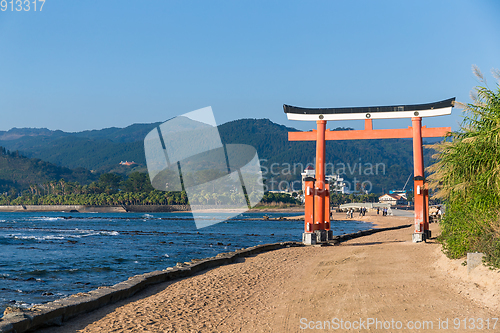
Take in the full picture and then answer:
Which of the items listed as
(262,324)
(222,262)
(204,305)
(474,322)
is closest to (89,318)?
(204,305)

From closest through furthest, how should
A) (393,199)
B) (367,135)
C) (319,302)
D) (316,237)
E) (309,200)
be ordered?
(319,302), (309,200), (367,135), (316,237), (393,199)

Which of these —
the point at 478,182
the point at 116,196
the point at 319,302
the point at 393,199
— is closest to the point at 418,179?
the point at 478,182

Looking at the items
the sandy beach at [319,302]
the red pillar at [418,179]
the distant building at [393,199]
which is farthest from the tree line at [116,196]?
the sandy beach at [319,302]

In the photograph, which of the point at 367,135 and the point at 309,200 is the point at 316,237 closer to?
the point at 309,200

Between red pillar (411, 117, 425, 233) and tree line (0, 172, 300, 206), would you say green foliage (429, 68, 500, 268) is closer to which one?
red pillar (411, 117, 425, 233)

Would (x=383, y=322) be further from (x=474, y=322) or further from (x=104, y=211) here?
(x=104, y=211)

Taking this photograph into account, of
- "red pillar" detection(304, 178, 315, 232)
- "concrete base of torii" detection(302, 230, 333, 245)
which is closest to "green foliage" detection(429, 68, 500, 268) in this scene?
"red pillar" detection(304, 178, 315, 232)

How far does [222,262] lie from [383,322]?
27.2ft

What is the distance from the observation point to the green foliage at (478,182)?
8031mm

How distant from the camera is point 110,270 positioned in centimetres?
1752

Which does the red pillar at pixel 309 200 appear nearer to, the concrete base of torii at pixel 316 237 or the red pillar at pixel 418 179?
the concrete base of torii at pixel 316 237

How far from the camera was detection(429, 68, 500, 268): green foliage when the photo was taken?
26.3 ft

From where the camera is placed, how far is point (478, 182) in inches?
328

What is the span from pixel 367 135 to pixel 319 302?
476 inches
